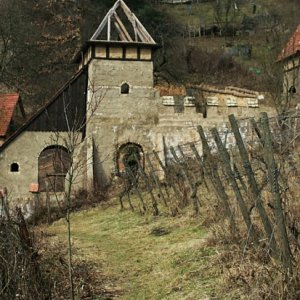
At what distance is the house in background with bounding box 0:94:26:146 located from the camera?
2431cm

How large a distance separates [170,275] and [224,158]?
6.63ft

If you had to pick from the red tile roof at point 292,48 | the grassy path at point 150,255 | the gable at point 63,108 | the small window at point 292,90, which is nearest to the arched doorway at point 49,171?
the gable at point 63,108

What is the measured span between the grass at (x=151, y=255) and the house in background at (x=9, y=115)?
1006 centimetres

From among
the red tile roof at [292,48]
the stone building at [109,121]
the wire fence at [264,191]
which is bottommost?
the wire fence at [264,191]

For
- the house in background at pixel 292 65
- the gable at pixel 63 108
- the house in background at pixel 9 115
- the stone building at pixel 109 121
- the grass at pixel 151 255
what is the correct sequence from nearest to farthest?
the grass at pixel 151 255 → the stone building at pixel 109 121 → the gable at pixel 63 108 → the house in background at pixel 9 115 → the house in background at pixel 292 65

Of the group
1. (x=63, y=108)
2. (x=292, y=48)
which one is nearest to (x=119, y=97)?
(x=63, y=108)

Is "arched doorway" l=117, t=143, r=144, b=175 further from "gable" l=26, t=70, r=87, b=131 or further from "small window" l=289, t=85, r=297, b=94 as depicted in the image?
"small window" l=289, t=85, r=297, b=94

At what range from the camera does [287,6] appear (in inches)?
2435

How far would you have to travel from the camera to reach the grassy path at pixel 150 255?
7.70 meters

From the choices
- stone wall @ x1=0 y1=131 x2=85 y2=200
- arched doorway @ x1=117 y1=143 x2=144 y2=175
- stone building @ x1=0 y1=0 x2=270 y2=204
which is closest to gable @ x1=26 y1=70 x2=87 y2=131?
stone building @ x1=0 y1=0 x2=270 y2=204

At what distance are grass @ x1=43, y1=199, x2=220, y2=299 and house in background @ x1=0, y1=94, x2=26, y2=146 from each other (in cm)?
1006

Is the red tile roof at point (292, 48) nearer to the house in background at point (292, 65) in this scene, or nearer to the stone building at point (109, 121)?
the house in background at point (292, 65)

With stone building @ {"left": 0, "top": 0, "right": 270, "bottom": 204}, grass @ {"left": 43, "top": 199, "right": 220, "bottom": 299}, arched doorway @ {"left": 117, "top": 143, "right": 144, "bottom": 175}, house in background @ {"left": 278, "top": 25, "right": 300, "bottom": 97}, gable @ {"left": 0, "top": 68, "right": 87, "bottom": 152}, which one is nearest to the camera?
grass @ {"left": 43, "top": 199, "right": 220, "bottom": 299}

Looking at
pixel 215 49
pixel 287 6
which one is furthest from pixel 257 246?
pixel 287 6
